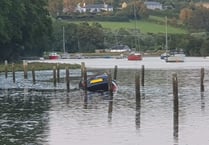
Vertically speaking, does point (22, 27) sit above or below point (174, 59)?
above

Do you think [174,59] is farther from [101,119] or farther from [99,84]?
[101,119]

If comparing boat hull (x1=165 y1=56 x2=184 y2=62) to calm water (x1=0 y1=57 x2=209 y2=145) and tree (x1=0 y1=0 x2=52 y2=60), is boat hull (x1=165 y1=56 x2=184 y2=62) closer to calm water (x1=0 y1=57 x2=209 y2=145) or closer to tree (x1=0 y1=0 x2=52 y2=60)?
tree (x1=0 y1=0 x2=52 y2=60)

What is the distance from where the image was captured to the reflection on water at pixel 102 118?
35844 mm

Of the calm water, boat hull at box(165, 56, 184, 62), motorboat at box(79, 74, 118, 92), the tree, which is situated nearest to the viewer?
the calm water

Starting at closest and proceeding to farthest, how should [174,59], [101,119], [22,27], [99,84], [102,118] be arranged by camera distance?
[101,119]
[102,118]
[99,84]
[22,27]
[174,59]

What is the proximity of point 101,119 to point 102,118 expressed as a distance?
53 centimetres

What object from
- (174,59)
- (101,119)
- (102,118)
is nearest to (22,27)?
(174,59)

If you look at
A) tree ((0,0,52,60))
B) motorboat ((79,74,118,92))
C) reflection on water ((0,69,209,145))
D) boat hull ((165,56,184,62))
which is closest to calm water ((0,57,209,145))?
reflection on water ((0,69,209,145))

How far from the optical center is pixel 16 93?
6512 centimetres

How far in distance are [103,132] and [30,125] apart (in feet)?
15.7

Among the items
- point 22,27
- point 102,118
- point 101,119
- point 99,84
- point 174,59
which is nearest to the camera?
point 101,119

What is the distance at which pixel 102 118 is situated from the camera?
4375cm

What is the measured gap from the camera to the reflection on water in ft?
118

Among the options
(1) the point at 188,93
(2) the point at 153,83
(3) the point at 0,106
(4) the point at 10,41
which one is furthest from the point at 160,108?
(4) the point at 10,41
